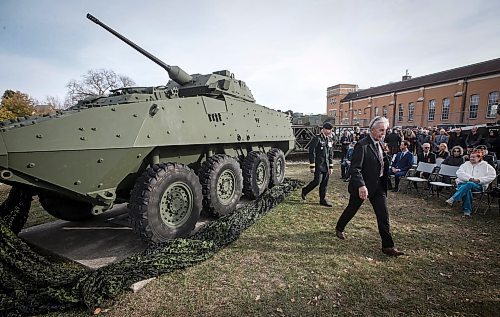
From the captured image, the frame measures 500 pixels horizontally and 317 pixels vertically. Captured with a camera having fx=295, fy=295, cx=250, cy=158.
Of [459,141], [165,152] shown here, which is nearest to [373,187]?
[165,152]

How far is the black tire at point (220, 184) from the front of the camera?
16.7 ft

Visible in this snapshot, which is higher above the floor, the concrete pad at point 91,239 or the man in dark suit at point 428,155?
the man in dark suit at point 428,155

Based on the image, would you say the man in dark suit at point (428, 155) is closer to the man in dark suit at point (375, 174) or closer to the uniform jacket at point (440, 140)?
the uniform jacket at point (440, 140)

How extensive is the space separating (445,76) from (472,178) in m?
38.0

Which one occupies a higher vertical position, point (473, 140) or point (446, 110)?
point (446, 110)

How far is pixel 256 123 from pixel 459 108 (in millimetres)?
36073

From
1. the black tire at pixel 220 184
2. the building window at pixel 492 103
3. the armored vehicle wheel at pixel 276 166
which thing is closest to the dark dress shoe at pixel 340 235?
the black tire at pixel 220 184

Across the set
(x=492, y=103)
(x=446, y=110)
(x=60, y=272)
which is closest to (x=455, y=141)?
(x=60, y=272)

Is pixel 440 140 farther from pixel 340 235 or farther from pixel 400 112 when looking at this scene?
pixel 400 112

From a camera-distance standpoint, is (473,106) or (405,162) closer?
(405,162)

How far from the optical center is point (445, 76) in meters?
36.8

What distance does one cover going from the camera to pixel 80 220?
17.5ft

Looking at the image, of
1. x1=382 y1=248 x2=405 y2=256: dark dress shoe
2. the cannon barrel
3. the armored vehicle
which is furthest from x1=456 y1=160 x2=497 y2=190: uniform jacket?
the cannon barrel

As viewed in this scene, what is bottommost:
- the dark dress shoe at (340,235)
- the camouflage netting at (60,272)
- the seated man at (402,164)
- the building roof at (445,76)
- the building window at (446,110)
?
the dark dress shoe at (340,235)
